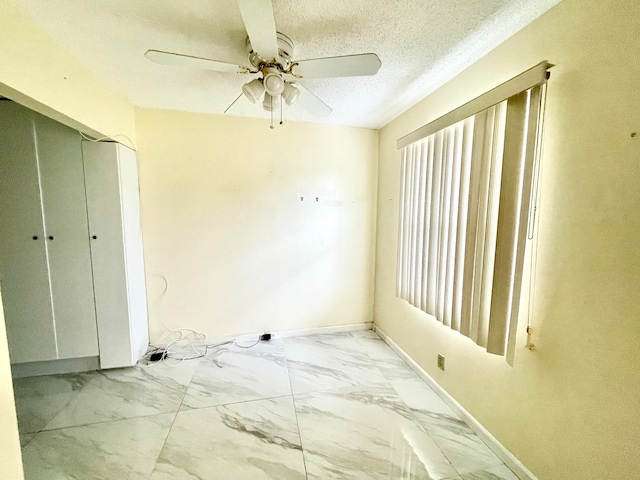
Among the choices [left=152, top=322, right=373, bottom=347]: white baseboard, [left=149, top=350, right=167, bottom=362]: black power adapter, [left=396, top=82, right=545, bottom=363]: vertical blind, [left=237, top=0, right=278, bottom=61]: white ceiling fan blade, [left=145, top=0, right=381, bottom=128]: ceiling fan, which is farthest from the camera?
[left=152, top=322, right=373, bottom=347]: white baseboard

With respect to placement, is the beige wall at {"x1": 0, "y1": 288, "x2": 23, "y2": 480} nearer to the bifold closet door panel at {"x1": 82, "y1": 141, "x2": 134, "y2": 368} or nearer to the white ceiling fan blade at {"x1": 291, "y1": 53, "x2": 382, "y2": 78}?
the bifold closet door panel at {"x1": 82, "y1": 141, "x2": 134, "y2": 368}

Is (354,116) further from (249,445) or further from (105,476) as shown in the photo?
(105,476)

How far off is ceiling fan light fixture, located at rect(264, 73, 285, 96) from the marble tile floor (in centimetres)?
201

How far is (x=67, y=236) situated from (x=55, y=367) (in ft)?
3.68

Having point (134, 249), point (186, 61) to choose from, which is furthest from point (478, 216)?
point (134, 249)

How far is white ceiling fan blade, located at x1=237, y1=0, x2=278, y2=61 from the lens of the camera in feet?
2.85

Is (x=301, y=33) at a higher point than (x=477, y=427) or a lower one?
higher

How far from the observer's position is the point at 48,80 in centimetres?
132

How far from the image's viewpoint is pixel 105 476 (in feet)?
4.16

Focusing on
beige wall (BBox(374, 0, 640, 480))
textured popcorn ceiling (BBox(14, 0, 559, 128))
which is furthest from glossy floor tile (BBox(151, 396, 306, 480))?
textured popcorn ceiling (BBox(14, 0, 559, 128))

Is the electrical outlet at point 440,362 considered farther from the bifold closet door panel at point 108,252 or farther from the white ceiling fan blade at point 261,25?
the bifold closet door panel at point 108,252

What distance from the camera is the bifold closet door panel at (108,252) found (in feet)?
6.30

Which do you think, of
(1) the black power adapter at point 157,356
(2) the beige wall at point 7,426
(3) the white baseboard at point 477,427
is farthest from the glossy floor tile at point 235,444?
(3) the white baseboard at point 477,427

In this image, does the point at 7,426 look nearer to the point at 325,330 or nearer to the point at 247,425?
the point at 247,425
